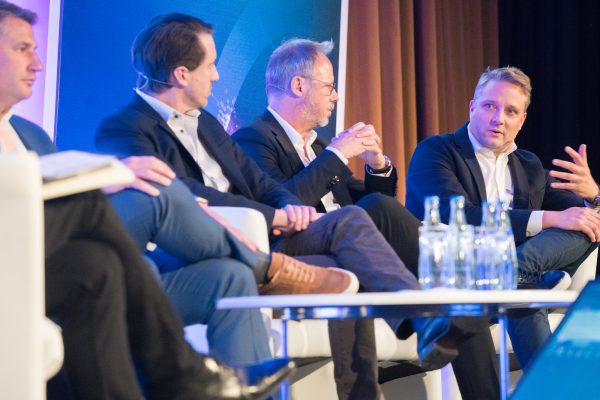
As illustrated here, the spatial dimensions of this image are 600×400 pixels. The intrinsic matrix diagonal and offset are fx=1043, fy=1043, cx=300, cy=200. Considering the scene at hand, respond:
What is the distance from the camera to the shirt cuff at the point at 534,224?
12.3 ft

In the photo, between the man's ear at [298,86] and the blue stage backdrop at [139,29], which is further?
the man's ear at [298,86]

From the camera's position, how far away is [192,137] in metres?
3.30

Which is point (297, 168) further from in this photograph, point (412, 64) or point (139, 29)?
point (412, 64)

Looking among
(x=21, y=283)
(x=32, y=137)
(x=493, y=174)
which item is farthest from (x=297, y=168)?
(x=21, y=283)

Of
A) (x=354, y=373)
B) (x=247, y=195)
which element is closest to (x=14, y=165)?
(x=354, y=373)

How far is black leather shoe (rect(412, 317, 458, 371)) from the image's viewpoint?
2.76 metres

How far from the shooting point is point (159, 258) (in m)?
2.66

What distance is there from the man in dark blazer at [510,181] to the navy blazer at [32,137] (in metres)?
1.60

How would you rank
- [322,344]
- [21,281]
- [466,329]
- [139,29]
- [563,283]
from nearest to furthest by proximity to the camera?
[21,281] → [466,329] → [322,344] → [563,283] → [139,29]

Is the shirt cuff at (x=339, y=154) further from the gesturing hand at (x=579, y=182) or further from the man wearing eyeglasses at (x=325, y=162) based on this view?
the gesturing hand at (x=579, y=182)

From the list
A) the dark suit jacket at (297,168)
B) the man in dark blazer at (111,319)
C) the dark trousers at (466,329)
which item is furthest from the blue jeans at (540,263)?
the man in dark blazer at (111,319)

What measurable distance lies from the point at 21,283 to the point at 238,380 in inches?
20.4

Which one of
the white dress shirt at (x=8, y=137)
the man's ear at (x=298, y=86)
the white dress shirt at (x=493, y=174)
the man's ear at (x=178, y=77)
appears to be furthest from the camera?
the white dress shirt at (x=493, y=174)

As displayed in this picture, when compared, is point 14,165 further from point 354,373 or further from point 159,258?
point 354,373
